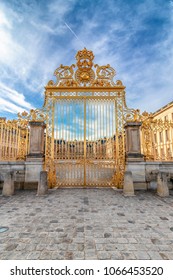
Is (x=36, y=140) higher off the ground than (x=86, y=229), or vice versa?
(x=36, y=140)

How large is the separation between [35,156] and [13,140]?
1.58 metres

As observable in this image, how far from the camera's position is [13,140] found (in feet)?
26.6

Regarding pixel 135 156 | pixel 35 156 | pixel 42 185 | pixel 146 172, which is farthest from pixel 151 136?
pixel 35 156

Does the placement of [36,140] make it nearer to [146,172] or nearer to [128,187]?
[128,187]

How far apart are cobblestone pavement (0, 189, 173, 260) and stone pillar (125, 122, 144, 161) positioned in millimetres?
2536

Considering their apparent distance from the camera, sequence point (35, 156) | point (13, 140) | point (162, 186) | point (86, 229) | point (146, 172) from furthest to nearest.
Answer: point (13, 140) < point (35, 156) < point (146, 172) < point (162, 186) < point (86, 229)

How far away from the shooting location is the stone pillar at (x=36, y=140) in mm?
7840

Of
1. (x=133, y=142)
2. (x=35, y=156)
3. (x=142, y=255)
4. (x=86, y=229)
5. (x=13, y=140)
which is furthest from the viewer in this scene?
(x=13, y=140)

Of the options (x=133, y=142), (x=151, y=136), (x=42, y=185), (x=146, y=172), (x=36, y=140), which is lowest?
(x=42, y=185)

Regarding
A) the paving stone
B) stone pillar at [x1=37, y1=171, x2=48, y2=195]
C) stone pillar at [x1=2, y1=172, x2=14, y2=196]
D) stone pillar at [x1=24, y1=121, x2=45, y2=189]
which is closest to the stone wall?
stone pillar at [x1=37, y1=171, x2=48, y2=195]

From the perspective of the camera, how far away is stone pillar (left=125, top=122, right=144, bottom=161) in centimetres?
773

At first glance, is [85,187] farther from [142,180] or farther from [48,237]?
[48,237]

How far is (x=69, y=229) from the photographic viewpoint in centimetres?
343

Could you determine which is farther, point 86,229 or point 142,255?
point 86,229
